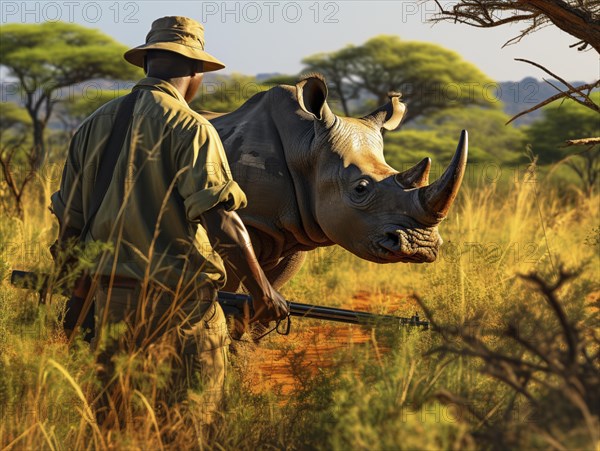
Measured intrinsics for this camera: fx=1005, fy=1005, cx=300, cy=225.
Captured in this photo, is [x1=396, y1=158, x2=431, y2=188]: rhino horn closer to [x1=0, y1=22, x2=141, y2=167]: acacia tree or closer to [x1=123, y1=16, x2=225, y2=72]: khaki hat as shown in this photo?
[x1=123, y1=16, x2=225, y2=72]: khaki hat

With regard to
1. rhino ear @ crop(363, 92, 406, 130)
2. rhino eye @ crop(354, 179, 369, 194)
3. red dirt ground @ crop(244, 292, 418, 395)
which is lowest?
red dirt ground @ crop(244, 292, 418, 395)

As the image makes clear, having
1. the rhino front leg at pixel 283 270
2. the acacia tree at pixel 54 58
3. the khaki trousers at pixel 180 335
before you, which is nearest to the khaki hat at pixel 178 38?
the khaki trousers at pixel 180 335

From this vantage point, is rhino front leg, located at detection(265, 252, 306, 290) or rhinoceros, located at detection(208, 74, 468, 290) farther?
rhino front leg, located at detection(265, 252, 306, 290)

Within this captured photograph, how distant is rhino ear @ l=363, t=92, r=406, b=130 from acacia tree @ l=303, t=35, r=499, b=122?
22.5 meters

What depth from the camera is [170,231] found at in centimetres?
385

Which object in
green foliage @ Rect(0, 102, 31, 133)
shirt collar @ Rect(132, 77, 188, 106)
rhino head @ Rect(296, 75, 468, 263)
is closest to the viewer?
shirt collar @ Rect(132, 77, 188, 106)

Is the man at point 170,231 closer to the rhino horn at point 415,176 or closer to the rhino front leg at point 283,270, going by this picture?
the rhino horn at point 415,176

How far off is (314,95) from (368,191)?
30.1 inches

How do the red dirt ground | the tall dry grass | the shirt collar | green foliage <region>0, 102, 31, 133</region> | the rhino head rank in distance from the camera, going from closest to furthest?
the tall dry grass, the shirt collar, the red dirt ground, the rhino head, green foliage <region>0, 102, 31, 133</region>

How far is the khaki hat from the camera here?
409cm

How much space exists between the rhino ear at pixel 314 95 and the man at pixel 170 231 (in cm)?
185

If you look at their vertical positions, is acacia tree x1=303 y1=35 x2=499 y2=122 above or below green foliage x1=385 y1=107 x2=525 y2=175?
above

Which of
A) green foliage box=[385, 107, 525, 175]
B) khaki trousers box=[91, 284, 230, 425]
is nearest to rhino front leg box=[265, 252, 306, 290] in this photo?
khaki trousers box=[91, 284, 230, 425]

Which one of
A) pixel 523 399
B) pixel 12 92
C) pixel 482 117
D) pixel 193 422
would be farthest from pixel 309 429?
pixel 482 117
